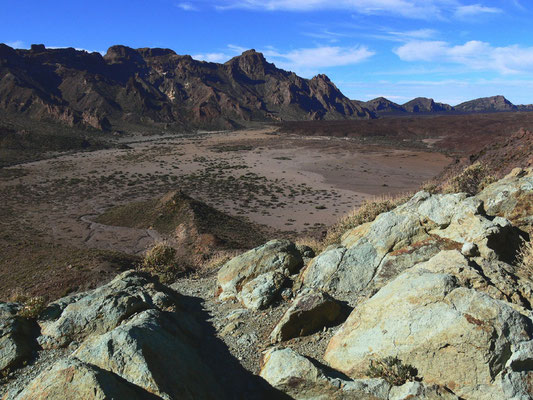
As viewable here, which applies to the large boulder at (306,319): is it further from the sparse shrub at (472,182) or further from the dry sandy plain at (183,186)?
the dry sandy plain at (183,186)

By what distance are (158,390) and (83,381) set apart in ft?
2.69

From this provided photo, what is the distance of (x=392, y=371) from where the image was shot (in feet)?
15.2

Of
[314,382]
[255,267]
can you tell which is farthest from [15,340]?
[314,382]

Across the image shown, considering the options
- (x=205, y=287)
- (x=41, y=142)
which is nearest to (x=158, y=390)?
(x=205, y=287)

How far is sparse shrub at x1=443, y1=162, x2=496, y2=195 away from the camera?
13898 mm

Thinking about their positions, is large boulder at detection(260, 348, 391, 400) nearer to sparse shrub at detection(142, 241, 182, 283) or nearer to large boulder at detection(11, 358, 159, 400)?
large boulder at detection(11, 358, 159, 400)

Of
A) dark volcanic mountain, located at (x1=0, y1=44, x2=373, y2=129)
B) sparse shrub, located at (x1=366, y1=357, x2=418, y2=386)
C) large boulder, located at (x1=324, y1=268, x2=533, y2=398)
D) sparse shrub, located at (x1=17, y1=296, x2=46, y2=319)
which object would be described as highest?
dark volcanic mountain, located at (x1=0, y1=44, x2=373, y2=129)

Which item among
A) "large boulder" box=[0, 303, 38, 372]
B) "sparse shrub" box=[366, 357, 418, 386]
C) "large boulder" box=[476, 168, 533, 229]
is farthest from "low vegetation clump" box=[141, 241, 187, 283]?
"large boulder" box=[476, 168, 533, 229]

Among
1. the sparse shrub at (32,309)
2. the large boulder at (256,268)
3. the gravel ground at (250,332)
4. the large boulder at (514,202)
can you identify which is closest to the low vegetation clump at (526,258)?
the large boulder at (514,202)

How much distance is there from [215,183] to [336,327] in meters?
40.3

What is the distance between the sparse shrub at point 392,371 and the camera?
4566mm

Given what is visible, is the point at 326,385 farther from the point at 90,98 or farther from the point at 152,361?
the point at 90,98

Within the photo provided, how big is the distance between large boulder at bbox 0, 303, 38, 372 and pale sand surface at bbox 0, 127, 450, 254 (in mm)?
13862

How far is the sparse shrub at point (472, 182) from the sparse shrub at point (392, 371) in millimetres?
10388
